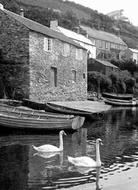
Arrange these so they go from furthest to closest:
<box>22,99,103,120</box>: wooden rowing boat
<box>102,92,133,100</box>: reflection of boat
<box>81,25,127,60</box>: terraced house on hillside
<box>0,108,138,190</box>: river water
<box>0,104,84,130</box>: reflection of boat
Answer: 1. <box>81,25,127,60</box>: terraced house on hillside
2. <box>102,92,133,100</box>: reflection of boat
3. <box>22,99,103,120</box>: wooden rowing boat
4. <box>0,104,84,130</box>: reflection of boat
5. <box>0,108,138,190</box>: river water

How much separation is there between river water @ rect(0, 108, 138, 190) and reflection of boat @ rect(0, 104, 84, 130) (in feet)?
1.82

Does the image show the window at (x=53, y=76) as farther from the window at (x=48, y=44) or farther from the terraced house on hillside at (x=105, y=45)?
the terraced house on hillside at (x=105, y=45)

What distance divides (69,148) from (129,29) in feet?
542

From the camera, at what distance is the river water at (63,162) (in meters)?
14.5

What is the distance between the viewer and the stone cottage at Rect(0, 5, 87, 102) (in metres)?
36.8

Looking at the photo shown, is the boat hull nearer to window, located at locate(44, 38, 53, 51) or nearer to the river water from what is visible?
window, located at locate(44, 38, 53, 51)

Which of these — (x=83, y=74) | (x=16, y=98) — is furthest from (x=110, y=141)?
(x=83, y=74)

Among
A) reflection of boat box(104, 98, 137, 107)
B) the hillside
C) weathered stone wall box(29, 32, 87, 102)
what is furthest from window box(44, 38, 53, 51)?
the hillside

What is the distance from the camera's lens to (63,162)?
1764 cm

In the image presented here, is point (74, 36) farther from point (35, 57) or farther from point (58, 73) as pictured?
point (35, 57)

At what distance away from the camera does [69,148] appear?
21359mm

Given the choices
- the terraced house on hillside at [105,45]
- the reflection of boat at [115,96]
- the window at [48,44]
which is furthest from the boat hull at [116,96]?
the terraced house on hillside at [105,45]

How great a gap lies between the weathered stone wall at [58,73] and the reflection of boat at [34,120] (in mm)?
10733

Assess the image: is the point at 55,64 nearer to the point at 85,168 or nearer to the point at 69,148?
the point at 69,148
